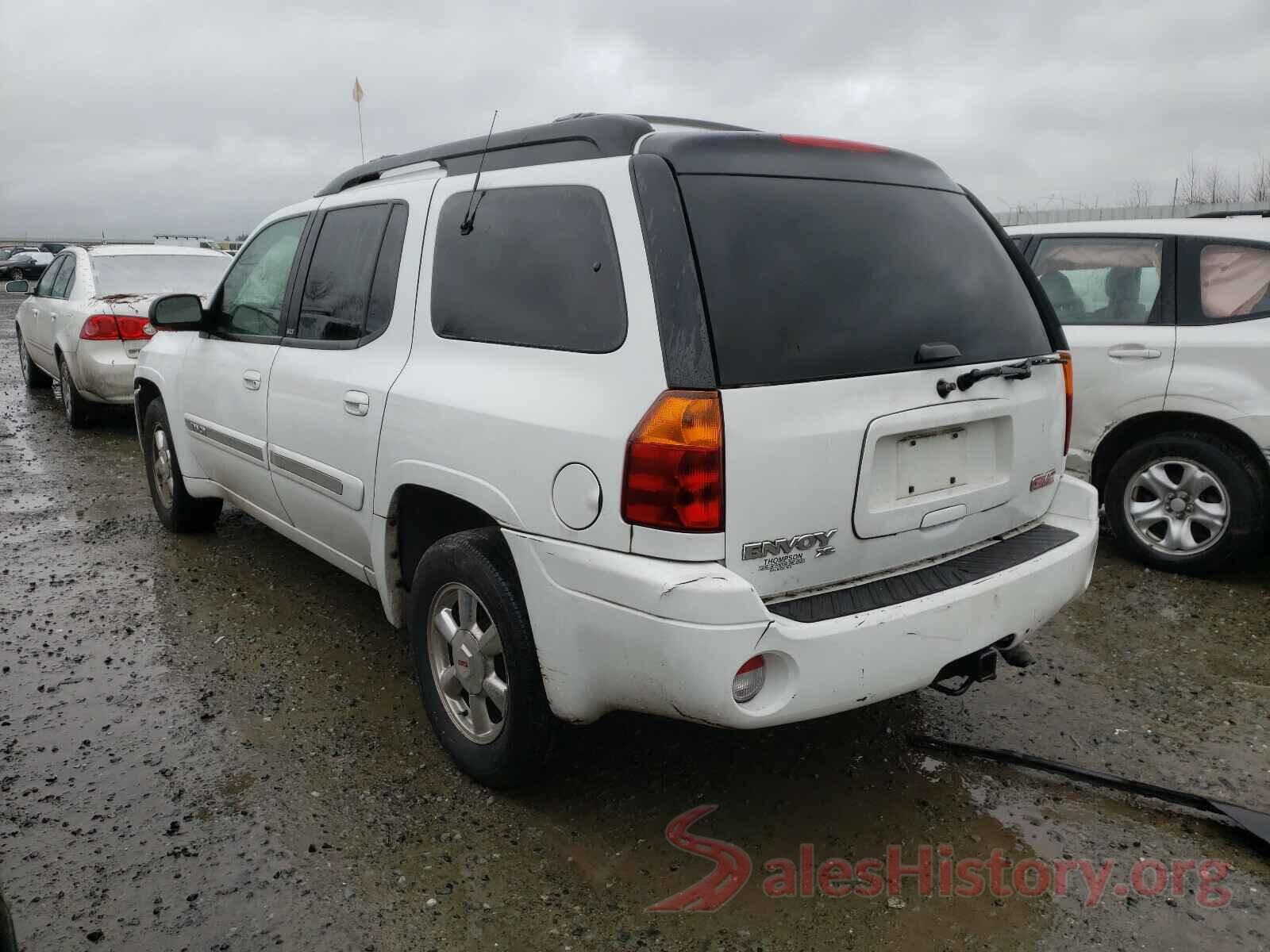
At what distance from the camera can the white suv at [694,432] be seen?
2324 mm

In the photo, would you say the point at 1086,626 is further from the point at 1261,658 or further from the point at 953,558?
the point at 953,558

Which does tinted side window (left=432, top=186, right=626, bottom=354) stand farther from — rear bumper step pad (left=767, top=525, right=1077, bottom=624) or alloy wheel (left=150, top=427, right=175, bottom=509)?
alloy wheel (left=150, top=427, right=175, bottom=509)

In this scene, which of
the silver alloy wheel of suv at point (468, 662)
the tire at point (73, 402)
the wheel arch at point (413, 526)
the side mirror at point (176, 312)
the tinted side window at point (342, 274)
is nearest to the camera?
the silver alloy wheel of suv at point (468, 662)

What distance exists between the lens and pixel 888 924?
2.46 m

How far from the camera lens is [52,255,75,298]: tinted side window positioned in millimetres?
9242

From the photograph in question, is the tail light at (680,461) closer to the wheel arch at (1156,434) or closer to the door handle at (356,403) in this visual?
the door handle at (356,403)

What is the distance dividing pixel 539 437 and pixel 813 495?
700mm

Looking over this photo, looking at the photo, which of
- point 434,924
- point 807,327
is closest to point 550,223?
point 807,327

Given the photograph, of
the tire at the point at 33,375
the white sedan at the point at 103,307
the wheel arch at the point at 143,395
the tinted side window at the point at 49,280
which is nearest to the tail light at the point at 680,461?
the wheel arch at the point at 143,395

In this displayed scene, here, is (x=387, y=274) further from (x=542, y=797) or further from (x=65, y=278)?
(x=65, y=278)

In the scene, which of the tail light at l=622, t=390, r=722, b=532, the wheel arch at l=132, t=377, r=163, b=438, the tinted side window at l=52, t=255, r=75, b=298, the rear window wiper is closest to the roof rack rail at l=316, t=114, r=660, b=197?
the tail light at l=622, t=390, r=722, b=532

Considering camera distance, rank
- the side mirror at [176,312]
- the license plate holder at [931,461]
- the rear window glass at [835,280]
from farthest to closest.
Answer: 1. the side mirror at [176,312]
2. the license plate holder at [931,461]
3. the rear window glass at [835,280]

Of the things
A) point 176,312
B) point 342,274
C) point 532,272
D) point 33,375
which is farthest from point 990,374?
point 33,375

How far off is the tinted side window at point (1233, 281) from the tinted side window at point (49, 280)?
9894 mm
